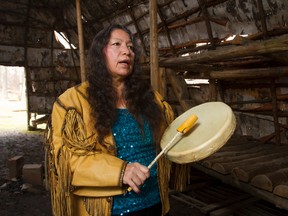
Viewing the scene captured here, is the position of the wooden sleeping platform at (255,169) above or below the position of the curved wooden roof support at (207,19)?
below

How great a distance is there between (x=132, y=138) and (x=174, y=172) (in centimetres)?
57

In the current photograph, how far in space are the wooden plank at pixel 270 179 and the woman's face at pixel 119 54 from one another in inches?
64.9

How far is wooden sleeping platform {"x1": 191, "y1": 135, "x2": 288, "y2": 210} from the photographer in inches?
97.2

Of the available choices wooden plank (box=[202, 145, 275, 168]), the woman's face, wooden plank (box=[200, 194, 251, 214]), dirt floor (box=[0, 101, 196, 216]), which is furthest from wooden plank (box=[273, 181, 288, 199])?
dirt floor (box=[0, 101, 196, 216])

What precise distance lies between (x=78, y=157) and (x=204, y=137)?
0.70m

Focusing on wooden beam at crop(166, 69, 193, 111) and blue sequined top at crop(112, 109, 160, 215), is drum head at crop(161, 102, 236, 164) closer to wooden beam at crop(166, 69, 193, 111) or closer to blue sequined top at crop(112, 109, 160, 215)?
blue sequined top at crop(112, 109, 160, 215)

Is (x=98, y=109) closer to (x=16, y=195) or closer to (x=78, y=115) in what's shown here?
(x=78, y=115)

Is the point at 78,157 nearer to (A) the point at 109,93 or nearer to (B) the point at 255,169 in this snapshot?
(A) the point at 109,93

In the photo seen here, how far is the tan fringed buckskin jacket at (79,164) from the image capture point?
1482mm

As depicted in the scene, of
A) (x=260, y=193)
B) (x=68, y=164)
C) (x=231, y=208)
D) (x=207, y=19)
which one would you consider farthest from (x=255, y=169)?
(x=207, y=19)

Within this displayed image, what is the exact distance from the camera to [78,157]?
5.05 feet

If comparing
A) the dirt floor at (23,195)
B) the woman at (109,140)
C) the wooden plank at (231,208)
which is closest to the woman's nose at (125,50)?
the woman at (109,140)

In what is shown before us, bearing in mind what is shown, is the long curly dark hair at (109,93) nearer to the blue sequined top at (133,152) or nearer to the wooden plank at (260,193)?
the blue sequined top at (133,152)

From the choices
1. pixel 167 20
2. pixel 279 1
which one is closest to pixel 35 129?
pixel 167 20
